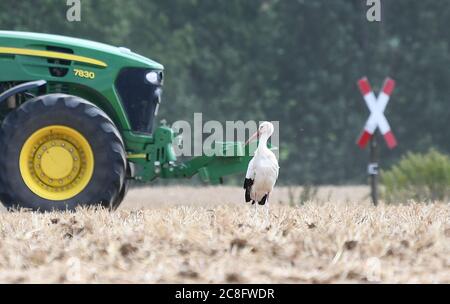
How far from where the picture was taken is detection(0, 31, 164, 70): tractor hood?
12102mm

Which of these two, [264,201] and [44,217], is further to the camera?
[264,201]

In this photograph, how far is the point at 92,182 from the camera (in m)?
11.8

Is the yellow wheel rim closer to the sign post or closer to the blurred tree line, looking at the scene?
the sign post

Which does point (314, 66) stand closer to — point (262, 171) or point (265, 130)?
point (265, 130)

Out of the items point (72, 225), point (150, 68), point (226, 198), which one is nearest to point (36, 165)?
point (150, 68)

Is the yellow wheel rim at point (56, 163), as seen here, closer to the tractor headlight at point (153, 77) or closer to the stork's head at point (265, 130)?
the tractor headlight at point (153, 77)

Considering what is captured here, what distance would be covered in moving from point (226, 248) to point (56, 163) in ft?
12.9

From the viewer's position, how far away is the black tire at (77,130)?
11680mm

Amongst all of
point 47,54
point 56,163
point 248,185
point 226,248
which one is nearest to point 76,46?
point 47,54

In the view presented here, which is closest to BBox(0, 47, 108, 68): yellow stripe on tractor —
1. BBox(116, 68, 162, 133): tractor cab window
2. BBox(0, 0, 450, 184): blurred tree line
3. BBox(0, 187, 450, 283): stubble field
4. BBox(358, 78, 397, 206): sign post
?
BBox(116, 68, 162, 133): tractor cab window

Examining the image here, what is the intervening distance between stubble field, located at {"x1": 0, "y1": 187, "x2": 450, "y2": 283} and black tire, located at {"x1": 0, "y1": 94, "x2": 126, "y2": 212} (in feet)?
5.35

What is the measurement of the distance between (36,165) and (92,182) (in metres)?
0.50

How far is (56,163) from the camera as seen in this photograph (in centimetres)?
1179
